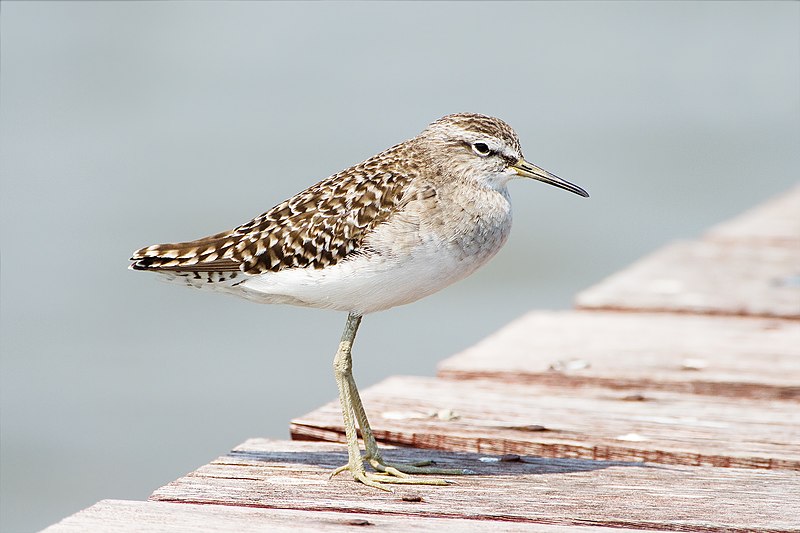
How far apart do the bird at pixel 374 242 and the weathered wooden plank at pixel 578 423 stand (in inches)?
14.1

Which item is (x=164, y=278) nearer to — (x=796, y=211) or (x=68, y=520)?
(x=68, y=520)

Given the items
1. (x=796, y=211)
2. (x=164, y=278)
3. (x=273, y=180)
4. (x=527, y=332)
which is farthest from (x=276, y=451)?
(x=273, y=180)

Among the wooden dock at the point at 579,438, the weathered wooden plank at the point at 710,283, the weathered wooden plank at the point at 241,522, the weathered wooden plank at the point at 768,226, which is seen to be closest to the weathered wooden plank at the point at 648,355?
the wooden dock at the point at 579,438

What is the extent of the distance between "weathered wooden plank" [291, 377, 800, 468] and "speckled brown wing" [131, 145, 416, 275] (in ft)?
2.53

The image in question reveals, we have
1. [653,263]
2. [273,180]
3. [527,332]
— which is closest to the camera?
[527,332]

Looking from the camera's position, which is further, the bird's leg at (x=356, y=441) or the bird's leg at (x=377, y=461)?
the bird's leg at (x=377, y=461)

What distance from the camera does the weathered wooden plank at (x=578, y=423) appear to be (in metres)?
5.25

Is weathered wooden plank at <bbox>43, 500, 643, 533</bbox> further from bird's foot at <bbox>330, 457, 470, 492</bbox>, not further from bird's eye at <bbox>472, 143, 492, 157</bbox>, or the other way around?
bird's eye at <bbox>472, 143, 492, 157</bbox>

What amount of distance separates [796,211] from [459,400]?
609cm

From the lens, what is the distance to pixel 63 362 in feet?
46.2

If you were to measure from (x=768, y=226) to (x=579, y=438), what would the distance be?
5.50m

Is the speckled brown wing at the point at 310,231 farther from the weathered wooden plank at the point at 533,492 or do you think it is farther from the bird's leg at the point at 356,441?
the weathered wooden plank at the point at 533,492

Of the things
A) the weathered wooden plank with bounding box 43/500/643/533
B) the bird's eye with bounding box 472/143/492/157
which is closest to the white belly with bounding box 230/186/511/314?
the bird's eye with bounding box 472/143/492/157

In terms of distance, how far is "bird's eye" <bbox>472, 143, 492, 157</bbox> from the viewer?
18.3ft
